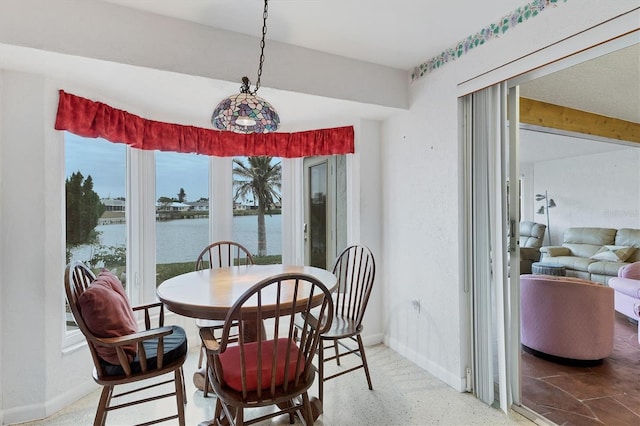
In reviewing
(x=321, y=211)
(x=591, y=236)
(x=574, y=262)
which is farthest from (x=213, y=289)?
(x=591, y=236)

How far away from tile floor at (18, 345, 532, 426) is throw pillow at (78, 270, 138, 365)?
673 millimetres

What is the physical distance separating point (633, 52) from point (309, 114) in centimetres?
230

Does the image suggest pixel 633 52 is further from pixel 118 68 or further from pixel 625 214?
pixel 625 214

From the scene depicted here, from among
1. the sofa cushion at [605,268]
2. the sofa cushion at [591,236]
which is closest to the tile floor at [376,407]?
the sofa cushion at [605,268]

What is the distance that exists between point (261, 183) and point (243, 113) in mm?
1766

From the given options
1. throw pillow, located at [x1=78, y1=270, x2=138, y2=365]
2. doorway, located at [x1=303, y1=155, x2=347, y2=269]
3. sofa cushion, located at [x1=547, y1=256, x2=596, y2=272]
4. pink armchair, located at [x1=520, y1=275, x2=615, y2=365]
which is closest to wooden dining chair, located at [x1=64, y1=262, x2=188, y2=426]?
throw pillow, located at [x1=78, y1=270, x2=138, y2=365]

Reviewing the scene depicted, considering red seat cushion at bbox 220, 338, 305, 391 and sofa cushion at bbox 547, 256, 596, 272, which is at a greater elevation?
red seat cushion at bbox 220, 338, 305, 391

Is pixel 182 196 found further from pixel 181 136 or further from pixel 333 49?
pixel 333 49

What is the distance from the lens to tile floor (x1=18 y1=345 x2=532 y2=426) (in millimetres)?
1862

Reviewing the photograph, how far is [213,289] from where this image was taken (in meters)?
1.77

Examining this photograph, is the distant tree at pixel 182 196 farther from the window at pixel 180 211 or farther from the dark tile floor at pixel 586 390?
the dark tile floor at pixel 586 390

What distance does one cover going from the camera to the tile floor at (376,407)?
1.86m

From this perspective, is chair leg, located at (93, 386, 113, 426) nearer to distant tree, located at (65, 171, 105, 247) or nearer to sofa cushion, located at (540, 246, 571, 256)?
distant tree, located at (65, 171, 105, 247)

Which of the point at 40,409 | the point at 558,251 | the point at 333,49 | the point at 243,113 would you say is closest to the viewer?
the point at 243,113
